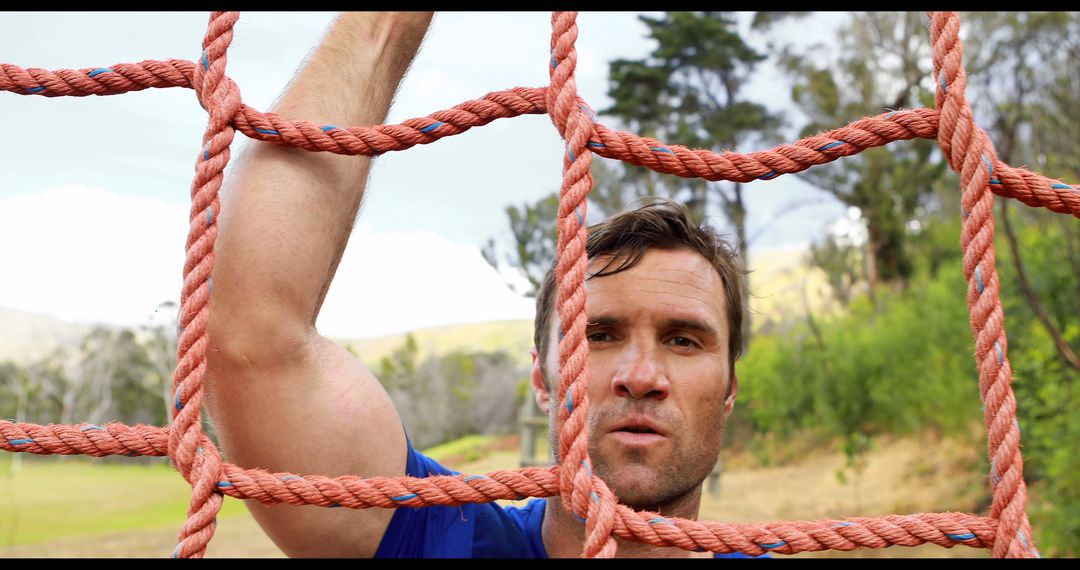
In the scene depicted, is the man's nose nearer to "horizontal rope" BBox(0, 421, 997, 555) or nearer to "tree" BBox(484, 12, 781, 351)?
"horizontal rope" BBox(0, 421, 997, 555)

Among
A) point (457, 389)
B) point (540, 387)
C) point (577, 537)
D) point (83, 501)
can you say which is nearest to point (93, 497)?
point (83, 501)

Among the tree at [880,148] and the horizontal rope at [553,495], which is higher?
the tree at [880,148]

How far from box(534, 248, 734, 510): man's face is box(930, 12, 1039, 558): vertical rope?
36 centimetres

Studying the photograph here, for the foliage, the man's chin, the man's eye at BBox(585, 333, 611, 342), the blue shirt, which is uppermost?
the man's eye at BBox(585, 333, 611, 342)

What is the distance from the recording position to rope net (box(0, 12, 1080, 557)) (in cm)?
75

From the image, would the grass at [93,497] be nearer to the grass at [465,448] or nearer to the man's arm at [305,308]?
the grass at [465,448]

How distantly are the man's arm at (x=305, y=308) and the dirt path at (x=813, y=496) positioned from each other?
716cm

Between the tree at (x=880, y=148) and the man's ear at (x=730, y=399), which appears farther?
the tree at (x=880, y=148)

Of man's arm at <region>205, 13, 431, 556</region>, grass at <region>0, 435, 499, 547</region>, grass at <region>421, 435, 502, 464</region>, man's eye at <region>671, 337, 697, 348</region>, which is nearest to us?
man's arm at <region>205, 13, 431, 556</region>

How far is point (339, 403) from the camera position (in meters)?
0.87

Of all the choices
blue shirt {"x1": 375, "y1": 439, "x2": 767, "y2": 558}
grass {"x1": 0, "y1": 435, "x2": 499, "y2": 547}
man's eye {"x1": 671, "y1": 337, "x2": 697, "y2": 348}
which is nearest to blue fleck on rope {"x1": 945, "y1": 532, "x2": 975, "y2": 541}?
blue shirt {"x1": 375, "y1": 439, "x2": 767, "y2": 558}

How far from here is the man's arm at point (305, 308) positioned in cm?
82

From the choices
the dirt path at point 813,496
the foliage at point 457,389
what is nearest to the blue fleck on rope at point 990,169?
the dirt path at point 813,496

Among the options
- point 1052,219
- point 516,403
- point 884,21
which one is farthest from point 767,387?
point 884,21
